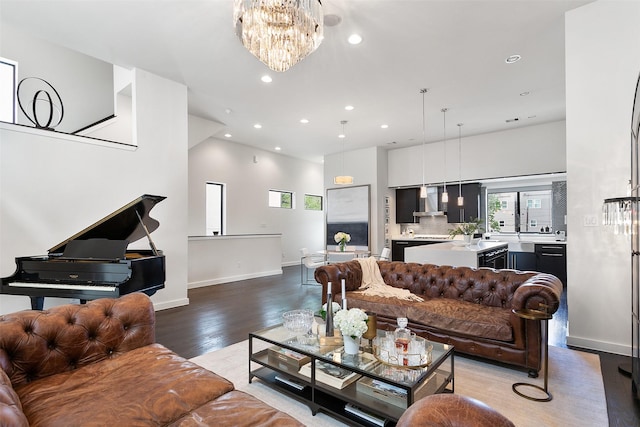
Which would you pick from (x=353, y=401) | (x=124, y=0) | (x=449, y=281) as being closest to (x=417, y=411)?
(x=353, y=401)

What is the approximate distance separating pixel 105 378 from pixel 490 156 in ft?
25.7

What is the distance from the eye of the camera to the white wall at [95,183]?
140 inches

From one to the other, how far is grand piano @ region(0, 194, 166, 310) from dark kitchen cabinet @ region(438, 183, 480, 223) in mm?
6927

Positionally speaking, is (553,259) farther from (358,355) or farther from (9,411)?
(9,411)

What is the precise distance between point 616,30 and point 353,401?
164 inches

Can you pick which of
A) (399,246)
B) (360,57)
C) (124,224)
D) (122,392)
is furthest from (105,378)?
(399,246)

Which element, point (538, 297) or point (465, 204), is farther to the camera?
point (465, 204)

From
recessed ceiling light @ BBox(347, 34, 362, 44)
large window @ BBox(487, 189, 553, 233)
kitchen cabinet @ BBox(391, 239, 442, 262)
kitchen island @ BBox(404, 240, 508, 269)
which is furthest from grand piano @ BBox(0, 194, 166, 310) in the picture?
large window @ BBox(487, 189, 553, 233)

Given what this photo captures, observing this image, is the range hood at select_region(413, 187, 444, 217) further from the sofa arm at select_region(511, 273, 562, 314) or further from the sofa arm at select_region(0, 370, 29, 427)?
the sofa arm at select_region(0, 370, 29, 427)

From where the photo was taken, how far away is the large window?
24.6 ft

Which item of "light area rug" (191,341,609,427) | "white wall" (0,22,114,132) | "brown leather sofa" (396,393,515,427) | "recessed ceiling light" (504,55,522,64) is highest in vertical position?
"white wall" (0,22,114,132)

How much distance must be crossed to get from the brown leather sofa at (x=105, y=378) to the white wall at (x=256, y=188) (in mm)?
5494

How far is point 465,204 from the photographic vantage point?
783 cm

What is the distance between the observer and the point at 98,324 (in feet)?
6.36
